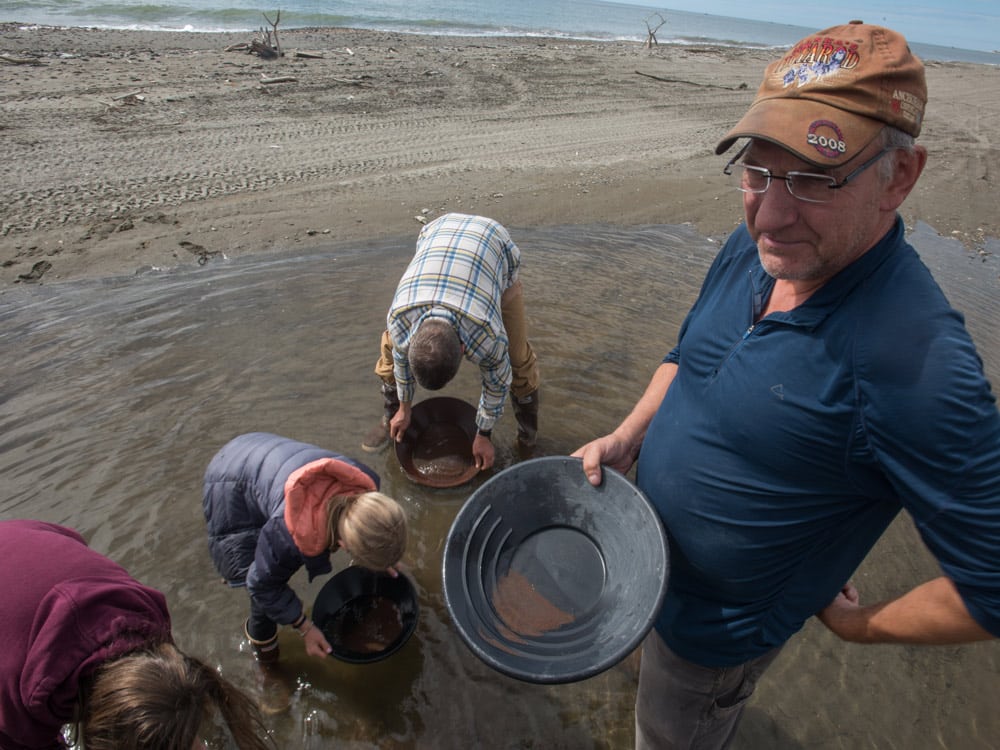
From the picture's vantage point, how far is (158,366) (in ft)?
A: 14.2

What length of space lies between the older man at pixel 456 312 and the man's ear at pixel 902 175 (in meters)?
1.73

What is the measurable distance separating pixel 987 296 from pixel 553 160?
5.80 metres

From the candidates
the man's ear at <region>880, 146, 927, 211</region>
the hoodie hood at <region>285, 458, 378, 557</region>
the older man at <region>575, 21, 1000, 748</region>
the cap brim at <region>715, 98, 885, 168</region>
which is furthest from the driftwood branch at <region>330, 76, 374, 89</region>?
the man's ear at <region>880, 146, 927, 211</region>

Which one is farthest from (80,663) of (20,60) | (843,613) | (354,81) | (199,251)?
(20,60)

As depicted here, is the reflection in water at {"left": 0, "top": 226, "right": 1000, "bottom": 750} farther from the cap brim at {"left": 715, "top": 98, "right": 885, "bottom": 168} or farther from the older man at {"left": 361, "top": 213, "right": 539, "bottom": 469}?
the cap brim at {"left": 715, "top": 98, "right": 885, "bottom": 168}

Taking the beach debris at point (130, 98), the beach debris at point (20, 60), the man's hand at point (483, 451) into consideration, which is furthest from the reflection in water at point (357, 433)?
the beach debris at point (20, 60)

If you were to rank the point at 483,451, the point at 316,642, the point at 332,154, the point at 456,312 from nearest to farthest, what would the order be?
the point at 316,642
the point at 456,312
the point at 483,451
the point at 332,154

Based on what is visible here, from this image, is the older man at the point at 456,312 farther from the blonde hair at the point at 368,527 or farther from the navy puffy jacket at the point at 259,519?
the blonde hair at the point at 368,527

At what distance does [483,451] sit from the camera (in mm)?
3250

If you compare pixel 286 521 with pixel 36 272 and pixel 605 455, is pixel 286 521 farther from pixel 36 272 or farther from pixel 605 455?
pixel 36 272

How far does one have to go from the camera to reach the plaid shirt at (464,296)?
2746mm

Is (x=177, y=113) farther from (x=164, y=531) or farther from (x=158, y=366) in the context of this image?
(x=164, y=531)

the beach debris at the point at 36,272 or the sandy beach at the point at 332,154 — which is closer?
the beach debris at the point at 36,272

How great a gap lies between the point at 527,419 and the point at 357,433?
1170 mm
